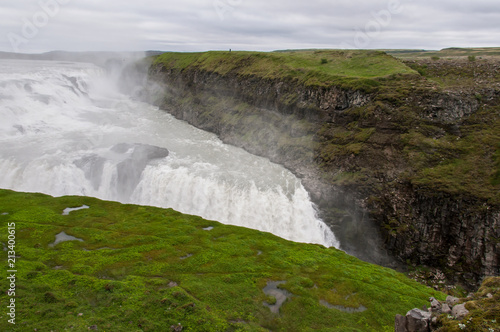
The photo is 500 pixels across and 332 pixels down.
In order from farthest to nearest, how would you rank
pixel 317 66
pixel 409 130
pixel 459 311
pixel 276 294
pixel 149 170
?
pixel 317 66, pixel 149 170, pixel 409 130, pixel 276 294, pixel 459 311

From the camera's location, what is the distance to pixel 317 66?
57.0m

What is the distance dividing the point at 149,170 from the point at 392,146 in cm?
3172

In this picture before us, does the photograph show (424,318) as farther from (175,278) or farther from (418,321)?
(175,278)

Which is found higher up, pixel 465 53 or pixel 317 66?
pixel 465 53

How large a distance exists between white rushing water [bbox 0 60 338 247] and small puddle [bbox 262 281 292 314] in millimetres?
15452

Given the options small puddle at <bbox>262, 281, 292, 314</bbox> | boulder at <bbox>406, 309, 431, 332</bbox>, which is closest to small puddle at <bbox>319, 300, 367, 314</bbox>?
small puddle at <bbox>262, 281, 292, 314</bbox>

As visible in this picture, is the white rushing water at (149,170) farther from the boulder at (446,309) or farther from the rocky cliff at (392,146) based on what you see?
the boulder at (446,309)

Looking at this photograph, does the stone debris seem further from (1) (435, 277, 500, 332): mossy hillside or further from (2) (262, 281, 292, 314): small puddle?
(2) (262, 281, 292, 314): small puddle

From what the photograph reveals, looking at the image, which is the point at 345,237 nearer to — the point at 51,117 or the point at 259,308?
the point at 259,308

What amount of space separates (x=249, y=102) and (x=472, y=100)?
3685 centimetres

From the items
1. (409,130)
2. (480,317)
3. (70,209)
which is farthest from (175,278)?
(409,130)

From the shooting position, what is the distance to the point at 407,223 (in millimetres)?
33531

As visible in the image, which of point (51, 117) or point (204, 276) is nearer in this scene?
point (204, 276)

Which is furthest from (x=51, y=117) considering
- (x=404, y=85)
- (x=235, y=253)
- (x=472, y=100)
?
(x=472, y=100)
